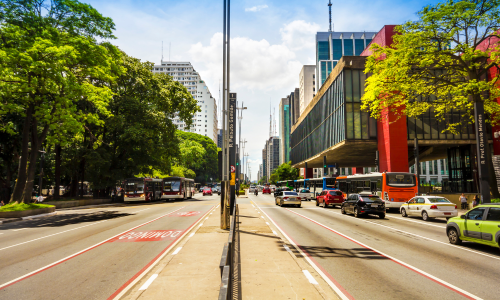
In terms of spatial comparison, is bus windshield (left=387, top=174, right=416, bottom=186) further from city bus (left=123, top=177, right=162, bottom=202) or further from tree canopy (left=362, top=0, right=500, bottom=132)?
city bus (left=123, top=177, right=162, bottom=202)

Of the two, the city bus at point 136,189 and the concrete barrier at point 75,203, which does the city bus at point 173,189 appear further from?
the concrete barrier at point 75,203

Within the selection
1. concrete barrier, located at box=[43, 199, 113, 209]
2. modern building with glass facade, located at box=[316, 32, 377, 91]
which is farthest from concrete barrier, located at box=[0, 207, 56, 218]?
modern building with glass facade, located at box=[316, 32, 377, 91]

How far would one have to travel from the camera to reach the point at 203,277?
23.1 ft

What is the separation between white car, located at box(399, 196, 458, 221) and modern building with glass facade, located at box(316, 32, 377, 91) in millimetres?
121374

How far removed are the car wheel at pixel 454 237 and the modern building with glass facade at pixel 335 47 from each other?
13057 cm

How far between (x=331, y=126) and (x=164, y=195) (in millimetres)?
26605

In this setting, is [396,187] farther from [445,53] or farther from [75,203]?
[75,203]

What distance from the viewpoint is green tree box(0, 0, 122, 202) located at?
19500 mm

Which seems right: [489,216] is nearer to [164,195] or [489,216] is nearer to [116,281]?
[116,281]

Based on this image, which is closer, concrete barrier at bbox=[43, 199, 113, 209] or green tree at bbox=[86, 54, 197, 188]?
concrete barrier at bbox=[43, 199, 113, 209]

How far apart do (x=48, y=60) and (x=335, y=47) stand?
138 m

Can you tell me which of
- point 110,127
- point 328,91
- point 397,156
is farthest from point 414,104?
point 110,127

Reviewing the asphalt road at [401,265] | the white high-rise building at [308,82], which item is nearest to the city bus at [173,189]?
the asphalt road at [401,265]

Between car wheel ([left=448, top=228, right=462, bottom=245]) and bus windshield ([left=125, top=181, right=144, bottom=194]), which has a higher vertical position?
bus windshield ([left=125, top=181, right=144, bottom=194])
